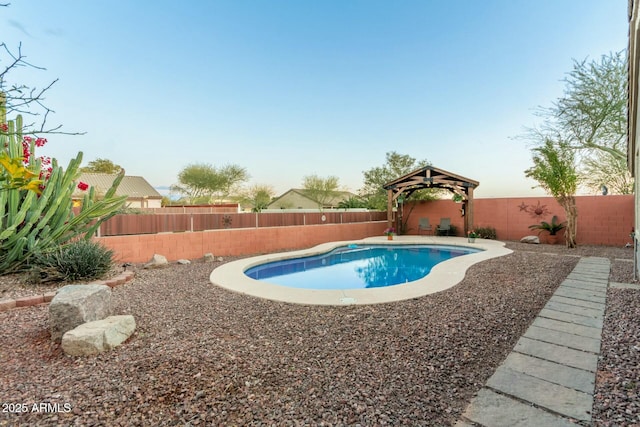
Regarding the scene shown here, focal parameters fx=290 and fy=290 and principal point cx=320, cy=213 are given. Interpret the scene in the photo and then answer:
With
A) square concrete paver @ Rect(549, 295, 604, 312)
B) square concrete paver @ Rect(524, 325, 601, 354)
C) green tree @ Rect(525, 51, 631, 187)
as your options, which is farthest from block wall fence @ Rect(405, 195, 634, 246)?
square concrete paver @ Rect(524, 325, 601, 354)

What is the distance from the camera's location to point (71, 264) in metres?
4.95

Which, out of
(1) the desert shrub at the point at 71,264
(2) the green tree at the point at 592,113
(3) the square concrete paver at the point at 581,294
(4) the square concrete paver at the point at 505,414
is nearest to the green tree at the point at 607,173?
(2) the green tree at the point at 592,113

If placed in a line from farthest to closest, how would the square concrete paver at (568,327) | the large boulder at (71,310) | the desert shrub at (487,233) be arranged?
the desert shrub at (487,233) < the square concrete paver at (568,327) < the large boulder at (71,310)

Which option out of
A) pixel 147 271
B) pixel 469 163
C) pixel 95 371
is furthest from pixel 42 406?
pixel 469 163

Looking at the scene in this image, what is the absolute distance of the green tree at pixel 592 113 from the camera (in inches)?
491

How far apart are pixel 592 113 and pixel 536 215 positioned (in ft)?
18.6

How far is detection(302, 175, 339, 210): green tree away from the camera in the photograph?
33.3 meters

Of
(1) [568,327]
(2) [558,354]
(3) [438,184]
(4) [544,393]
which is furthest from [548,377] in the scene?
(3) [438,184]

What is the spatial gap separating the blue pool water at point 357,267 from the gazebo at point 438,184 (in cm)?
250

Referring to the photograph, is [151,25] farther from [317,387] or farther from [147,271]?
[317,387]

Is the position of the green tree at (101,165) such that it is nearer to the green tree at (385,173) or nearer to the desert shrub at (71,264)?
the green tree at (385,173)

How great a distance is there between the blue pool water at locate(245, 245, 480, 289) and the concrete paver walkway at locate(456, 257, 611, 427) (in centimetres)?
392

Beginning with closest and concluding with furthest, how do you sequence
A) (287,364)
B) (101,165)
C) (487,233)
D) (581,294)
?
(287,364) < (581,294) < (487,233) < (101,165)

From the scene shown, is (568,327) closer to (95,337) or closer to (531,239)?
(95,337)
